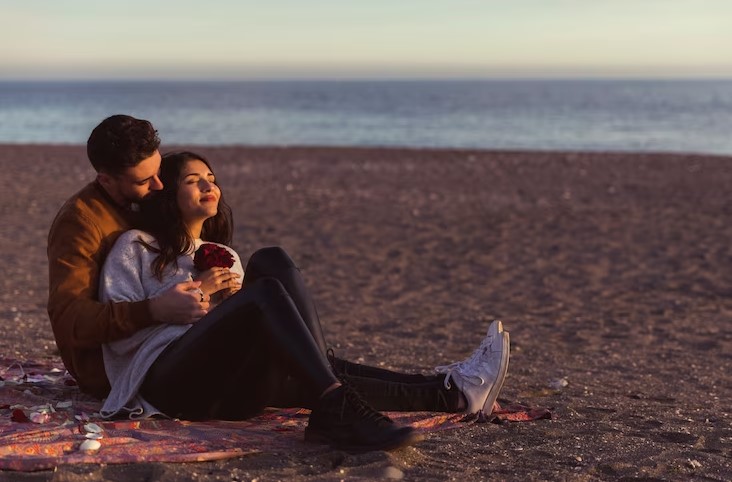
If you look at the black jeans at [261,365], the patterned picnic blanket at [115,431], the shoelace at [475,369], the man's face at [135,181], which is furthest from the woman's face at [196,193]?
the shoelace at [475,369]

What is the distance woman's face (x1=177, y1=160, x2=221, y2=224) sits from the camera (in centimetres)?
440

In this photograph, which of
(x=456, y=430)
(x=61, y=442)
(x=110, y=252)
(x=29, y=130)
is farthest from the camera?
(x=29, y=130)

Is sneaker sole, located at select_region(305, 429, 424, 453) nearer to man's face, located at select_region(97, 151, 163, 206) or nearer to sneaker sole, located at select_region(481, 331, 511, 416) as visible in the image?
sneaker sole, located at select_region(481, 331, 511, 416)

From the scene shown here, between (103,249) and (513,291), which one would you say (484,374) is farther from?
(513,291)

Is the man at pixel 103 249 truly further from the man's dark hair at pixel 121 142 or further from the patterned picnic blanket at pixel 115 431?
the patterned picnic blanket at pixel 115 431

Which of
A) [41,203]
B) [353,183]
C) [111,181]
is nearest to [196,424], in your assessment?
[111,181]

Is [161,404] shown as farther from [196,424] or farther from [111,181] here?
[111,181]

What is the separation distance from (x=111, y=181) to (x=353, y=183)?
13.4 m

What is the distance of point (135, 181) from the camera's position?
4281 mm

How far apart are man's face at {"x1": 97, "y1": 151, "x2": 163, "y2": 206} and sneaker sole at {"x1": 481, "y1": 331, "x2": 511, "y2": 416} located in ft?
5.78

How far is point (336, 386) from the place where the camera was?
4035mm

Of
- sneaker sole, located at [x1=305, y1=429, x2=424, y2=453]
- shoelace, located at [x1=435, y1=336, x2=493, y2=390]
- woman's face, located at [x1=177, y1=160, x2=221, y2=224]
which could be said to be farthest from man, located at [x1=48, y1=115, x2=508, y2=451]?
shoelace, located at [x1=435, y1=336, x2=493, y2=390]

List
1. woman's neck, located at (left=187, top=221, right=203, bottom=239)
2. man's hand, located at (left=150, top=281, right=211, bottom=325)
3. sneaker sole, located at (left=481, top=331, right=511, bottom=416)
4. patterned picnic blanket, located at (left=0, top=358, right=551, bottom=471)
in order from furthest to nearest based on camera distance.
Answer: sneaker sole, located at (left=481, top=331, right=511, bottom=416)
woman's neck, located at (left=187, top=221, right=203, bottom=239)
man's hand, located at (left=150, top=281, right=211, bottom=325)
patterned picnic blanket, located at (left=0, top=358, right=551, bottom=471)

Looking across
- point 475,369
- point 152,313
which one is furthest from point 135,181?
point 475,369
